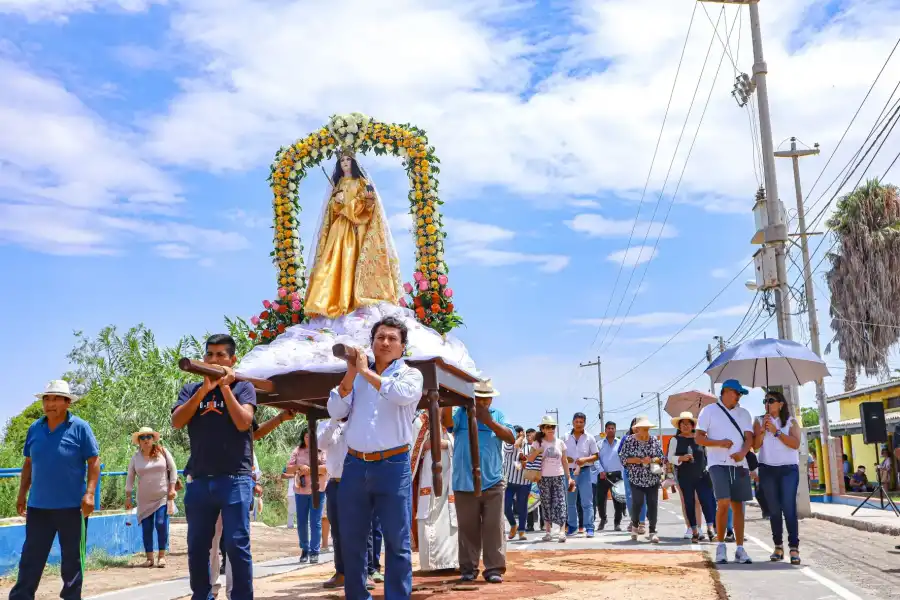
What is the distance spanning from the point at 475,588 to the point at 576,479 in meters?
8.49

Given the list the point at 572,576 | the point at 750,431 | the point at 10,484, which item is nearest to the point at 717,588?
the point at 572,576

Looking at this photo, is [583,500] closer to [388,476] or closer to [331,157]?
[331,157]

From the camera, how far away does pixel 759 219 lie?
75.1 feet

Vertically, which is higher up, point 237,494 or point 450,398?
point 450,398

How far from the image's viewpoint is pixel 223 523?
6.31 m

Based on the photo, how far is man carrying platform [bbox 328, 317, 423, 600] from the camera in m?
6.26

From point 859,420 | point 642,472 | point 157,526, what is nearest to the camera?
point 157,526

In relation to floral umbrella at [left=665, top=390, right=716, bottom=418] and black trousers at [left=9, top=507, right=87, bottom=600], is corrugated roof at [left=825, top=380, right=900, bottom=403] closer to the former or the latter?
floral umbrella at [left=665, top=390, right=716, bottom=418]

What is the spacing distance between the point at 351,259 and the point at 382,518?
3.63m

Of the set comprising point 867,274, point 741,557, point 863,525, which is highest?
point 867,274

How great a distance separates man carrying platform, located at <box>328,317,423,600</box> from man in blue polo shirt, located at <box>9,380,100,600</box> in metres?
2.57

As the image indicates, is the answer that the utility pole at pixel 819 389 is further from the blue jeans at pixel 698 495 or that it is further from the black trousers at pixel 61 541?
the black trousers at pixel 61 541

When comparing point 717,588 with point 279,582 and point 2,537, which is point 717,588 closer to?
point 279,582

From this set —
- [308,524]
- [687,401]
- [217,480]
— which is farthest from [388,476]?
[687,401]
